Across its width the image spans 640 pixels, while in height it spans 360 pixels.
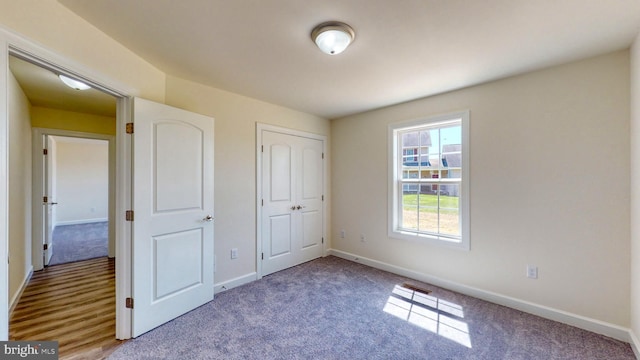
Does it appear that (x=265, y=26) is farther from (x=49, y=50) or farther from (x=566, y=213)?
(x=566, y=213)

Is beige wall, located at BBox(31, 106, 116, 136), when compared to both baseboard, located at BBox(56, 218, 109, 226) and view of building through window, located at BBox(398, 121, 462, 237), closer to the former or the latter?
baseboard, located at BBox(56, 218, 109, 226)

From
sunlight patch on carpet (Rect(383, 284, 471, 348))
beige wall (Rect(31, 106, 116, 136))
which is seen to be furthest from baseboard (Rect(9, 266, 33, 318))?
sunlight patch on carpet (Rect(383, 284, 471, 348))

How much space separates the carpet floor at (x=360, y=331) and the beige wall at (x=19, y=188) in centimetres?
192

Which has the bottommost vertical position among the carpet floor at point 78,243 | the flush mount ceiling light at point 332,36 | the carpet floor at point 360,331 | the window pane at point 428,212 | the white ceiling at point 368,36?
the carpet floor at point 360,331

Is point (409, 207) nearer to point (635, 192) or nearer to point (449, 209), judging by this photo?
point (449, 209)

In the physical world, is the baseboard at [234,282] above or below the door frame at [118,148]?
below

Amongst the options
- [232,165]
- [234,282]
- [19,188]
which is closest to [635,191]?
[232,165]

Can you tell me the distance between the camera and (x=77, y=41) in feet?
5.34

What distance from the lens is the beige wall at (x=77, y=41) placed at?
130cm

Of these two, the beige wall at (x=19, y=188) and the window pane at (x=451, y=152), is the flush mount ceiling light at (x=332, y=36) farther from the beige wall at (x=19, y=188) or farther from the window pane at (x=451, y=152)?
the beige wall at (x=19, y=188)

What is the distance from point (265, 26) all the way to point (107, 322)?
2932mm

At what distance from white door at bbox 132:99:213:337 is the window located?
2452 mm

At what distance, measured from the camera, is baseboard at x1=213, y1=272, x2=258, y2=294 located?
2818 mm

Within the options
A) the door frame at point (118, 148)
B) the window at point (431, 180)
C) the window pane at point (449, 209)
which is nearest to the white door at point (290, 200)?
the window at point (431, 180)
